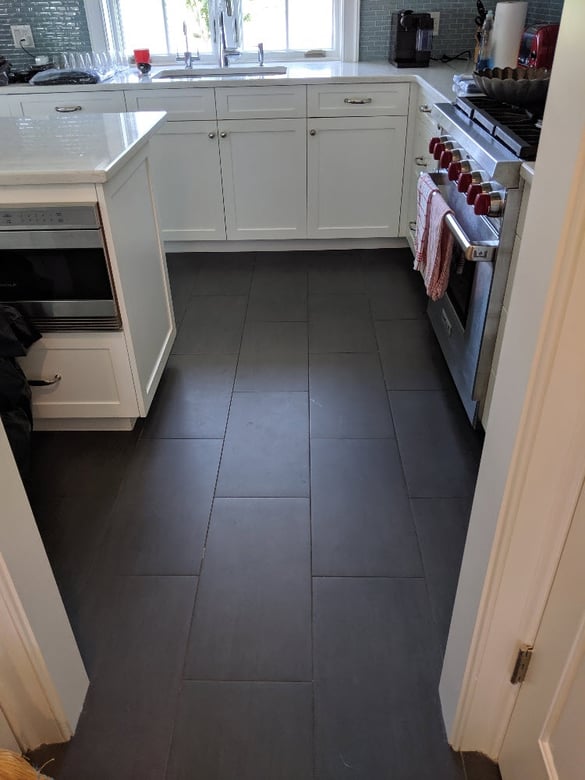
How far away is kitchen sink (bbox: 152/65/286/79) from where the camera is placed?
3.42 m

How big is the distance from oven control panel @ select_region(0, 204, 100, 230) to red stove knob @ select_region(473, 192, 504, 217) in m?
1.09

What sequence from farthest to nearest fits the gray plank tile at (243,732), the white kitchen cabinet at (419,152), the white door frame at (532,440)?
the white kitchen cabinet at (419,152), the gray plank tile at (243,732), the white door frame at (532,440)

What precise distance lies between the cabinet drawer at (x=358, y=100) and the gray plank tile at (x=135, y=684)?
2506 millimetres

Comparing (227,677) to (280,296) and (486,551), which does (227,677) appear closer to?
(486,551)

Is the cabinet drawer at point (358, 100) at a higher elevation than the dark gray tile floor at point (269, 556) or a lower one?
A: higher

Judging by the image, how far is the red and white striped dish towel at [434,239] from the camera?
7.05 feet

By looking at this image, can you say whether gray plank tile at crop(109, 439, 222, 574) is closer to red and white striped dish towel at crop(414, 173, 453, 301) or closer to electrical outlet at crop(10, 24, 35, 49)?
red and white striped dish towel at crop(414, 173, 453, 301)

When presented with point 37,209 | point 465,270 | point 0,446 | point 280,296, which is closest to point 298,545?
point 0,446

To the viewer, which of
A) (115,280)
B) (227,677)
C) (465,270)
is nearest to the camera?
(227,677)

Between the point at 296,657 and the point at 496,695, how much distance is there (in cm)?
47

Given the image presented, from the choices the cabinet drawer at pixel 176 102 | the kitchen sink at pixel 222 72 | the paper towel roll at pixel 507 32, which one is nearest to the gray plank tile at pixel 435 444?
the paper towel roll at pixel 507 32

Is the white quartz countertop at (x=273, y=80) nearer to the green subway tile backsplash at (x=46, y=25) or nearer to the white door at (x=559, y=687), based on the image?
the green subway tile backsplash at (x=46, y=25)

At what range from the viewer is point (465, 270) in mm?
2111

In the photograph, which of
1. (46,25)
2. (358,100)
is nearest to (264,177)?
(358,100)
